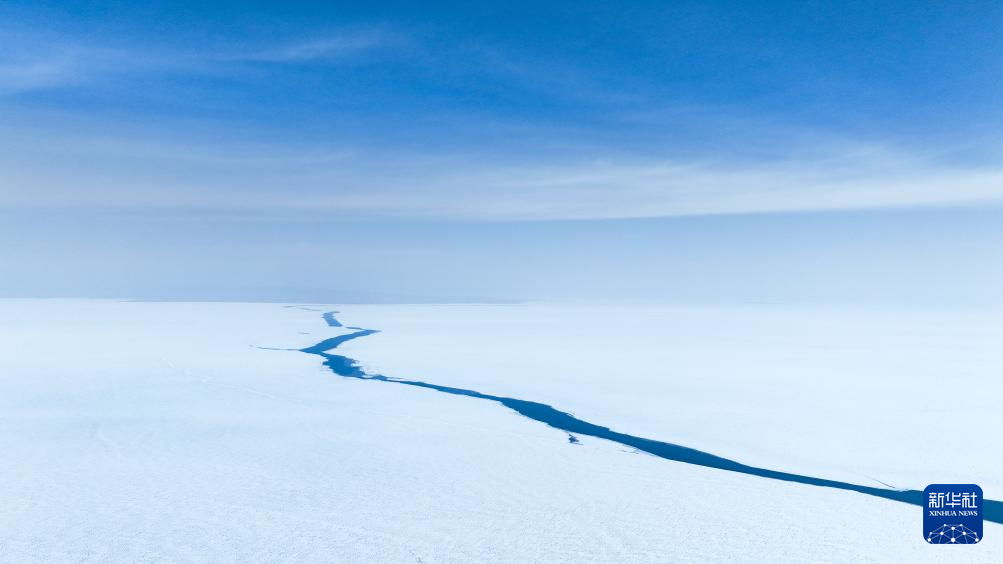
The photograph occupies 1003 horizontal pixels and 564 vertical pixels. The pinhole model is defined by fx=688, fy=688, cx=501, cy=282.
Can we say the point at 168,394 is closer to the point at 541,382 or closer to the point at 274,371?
the point at 274,371

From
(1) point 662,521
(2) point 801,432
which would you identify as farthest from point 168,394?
(2) point 801,432
